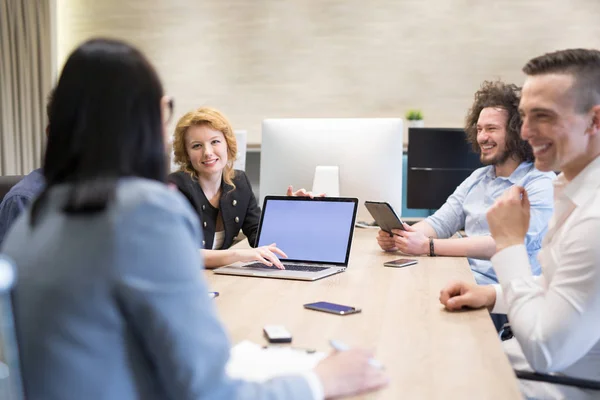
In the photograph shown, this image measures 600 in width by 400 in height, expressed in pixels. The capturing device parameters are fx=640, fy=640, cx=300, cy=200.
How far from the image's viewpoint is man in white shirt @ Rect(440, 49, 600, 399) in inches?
49.0

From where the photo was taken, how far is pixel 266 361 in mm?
1117

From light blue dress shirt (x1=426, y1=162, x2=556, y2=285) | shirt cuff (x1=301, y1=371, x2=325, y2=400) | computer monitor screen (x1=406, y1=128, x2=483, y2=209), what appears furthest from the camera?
computer monitor screen (x1=406, y1=128, x2=483, y2=209)

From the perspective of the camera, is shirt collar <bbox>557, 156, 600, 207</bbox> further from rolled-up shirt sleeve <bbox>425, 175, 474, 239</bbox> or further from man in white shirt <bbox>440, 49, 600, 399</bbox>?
rolled-up shirt sleeve <bbox>425, 175, 474, 239</bbox>

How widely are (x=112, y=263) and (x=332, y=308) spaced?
831 mm

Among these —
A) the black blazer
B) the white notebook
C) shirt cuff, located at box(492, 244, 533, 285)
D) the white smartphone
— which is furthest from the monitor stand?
the white notebook

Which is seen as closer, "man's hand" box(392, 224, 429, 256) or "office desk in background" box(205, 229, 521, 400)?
"office desk in background" box(205, 229, 521, 400)

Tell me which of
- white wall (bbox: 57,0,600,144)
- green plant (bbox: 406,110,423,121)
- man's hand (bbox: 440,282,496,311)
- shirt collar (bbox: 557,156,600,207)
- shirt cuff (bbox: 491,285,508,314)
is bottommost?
shirt cuff (bbox: 491,285,508,314)

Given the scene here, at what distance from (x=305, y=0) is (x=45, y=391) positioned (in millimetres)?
4604

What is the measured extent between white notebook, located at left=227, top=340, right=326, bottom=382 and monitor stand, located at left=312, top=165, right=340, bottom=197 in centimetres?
130

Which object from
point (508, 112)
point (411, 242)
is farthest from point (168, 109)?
point (508, 112)

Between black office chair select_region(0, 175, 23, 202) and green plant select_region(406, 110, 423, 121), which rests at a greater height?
green plant select_region(406, 110, 423, 121)

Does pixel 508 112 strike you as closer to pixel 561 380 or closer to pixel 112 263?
pixel 561 380

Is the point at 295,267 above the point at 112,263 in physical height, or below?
below

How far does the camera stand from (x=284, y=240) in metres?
2.12
